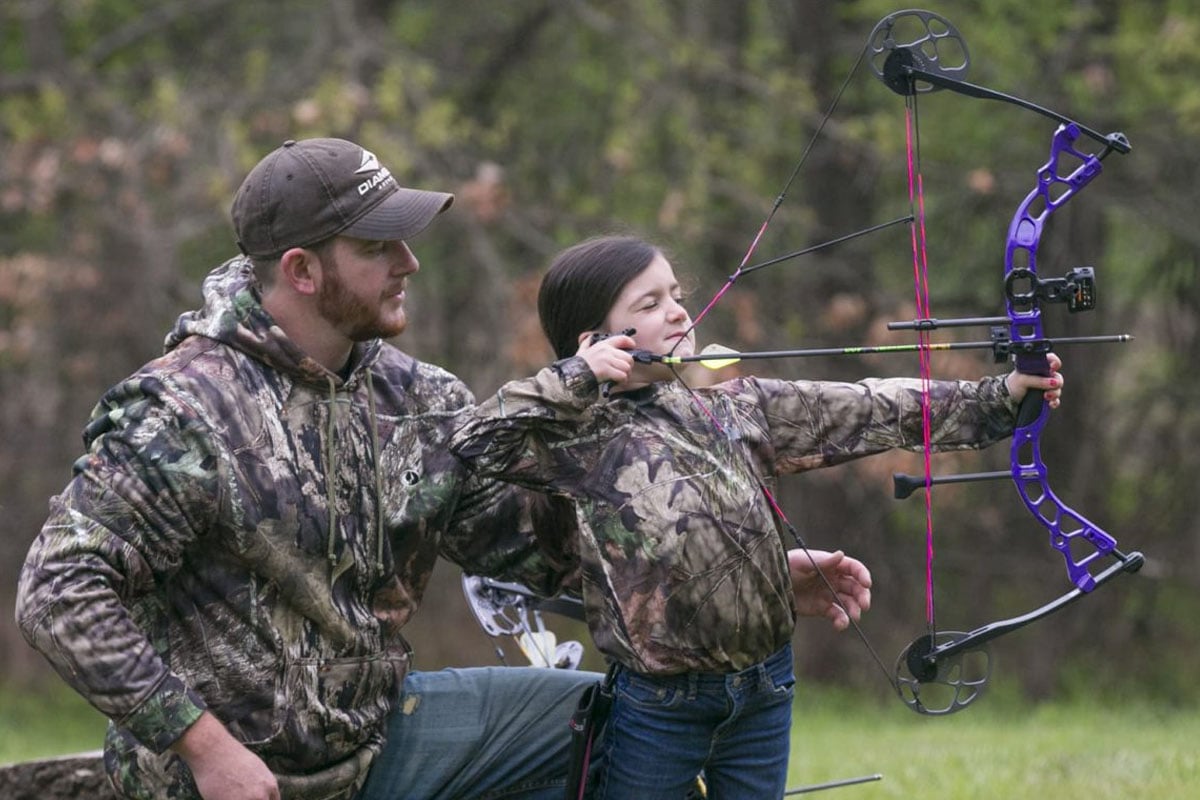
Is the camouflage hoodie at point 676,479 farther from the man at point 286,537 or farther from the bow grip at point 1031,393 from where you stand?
the man at point 286,537

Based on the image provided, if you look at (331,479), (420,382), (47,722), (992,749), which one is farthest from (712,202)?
(331,479)

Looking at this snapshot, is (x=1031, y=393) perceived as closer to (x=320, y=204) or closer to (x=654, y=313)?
(x=654, y=313)

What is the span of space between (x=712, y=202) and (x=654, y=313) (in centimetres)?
863

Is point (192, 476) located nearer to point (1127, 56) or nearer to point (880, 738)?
point (880, 738)

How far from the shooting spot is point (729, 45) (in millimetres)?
12672

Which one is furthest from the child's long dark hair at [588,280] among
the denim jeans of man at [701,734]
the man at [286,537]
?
the denim jeans of man at [701,734]

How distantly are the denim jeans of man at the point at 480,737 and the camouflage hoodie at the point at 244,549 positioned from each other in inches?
4.2

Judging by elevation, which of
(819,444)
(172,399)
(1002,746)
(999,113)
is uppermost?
(172,399)

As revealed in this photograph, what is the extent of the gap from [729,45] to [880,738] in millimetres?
6315

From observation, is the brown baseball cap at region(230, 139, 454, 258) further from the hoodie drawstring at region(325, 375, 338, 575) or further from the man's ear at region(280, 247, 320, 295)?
the hoodie drawstring at region(325, 375, 338, 575)

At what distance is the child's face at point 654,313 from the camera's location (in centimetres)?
354

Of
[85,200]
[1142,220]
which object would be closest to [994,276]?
[1142,220]

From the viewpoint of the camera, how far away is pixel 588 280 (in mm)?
3621

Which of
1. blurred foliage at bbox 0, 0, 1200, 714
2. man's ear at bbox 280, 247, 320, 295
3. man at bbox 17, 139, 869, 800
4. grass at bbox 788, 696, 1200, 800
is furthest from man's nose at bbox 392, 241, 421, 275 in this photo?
blurred foliage at bbox 0, 0, 1200, 714
